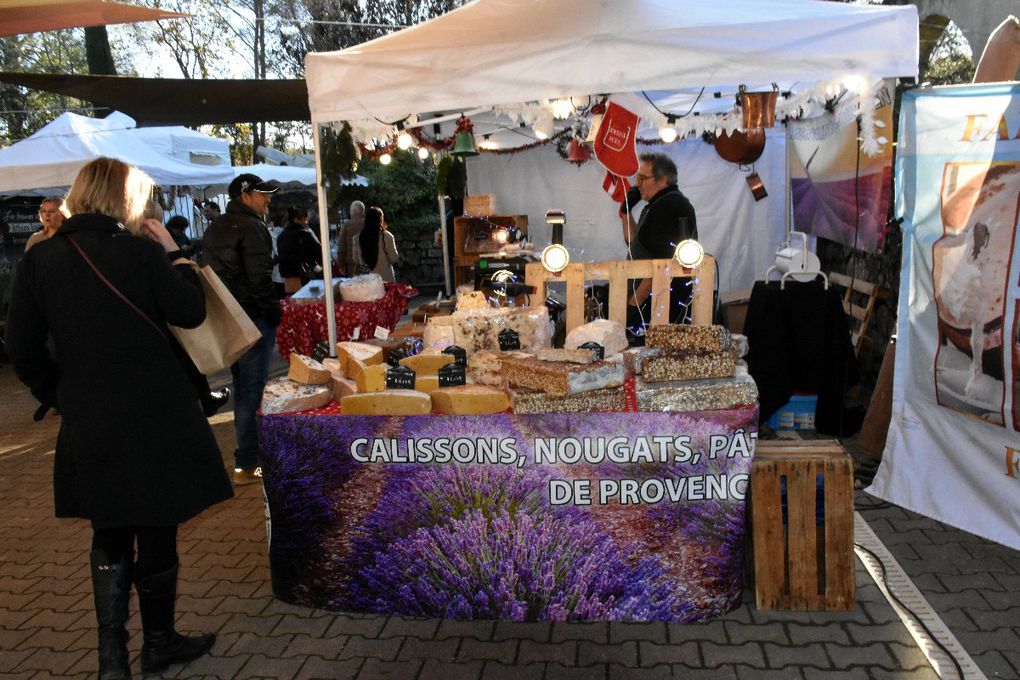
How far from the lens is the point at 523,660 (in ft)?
9.53

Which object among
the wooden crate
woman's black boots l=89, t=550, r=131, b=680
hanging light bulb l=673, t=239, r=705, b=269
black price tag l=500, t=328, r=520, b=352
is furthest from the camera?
hanging light bulb l=673, t=239, r=705, b=269

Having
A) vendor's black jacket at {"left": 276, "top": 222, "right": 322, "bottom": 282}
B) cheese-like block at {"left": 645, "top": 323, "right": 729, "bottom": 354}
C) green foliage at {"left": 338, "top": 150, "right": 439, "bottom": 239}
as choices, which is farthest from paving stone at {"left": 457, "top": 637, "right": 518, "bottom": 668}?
green foliage at {"left": 338, "top": 150, "right": 439, "bottom": 239}

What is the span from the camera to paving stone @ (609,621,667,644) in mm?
3018

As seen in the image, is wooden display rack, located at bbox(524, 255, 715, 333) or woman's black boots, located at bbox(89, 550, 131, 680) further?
wooden display rack, located at bbox(524, 255, 715, 333)

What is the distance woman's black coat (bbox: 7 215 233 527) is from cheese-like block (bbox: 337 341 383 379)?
79 centimetres

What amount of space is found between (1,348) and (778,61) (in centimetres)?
1099

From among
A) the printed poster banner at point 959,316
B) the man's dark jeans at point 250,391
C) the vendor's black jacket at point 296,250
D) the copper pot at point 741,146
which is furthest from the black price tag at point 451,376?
the copper pot at point 741,146

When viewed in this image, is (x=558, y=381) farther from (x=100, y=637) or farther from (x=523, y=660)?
(x=100, y=637)

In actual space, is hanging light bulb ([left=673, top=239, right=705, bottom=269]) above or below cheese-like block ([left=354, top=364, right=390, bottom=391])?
above

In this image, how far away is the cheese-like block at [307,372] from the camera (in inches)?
133

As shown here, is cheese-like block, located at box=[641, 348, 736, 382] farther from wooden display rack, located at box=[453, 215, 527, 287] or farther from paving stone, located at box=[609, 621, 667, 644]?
wooden display rack, located at box=[453, 215, 527, 287]

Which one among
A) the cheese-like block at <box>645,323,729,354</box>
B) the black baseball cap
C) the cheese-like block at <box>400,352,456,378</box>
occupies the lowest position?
the cheese-like block at <box>400,352,456,378</box>

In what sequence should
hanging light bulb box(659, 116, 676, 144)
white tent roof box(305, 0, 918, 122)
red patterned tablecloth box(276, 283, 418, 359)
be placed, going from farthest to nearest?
hanging light bulb box(659, 116, 676, 144) < red patterned tablecloth box(276, 283, 418, 359) < white tent roof box(305, 0, 918, 122)

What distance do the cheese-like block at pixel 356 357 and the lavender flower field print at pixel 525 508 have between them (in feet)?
1.06
